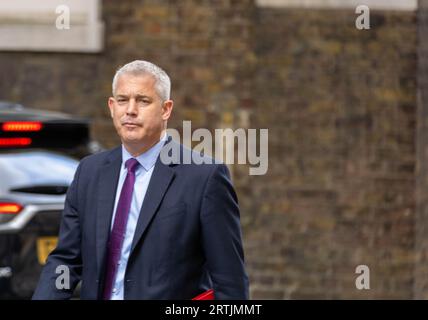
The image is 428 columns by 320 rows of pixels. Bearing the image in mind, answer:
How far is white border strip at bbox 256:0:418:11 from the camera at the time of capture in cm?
1194

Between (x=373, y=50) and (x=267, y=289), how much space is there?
266 centimetres

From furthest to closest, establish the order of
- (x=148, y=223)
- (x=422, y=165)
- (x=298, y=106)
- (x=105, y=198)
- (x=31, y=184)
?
(x=422, y=165) → (x=298, y=106) → (x=31, y=184) → (x=105, y=198) → (x=148, y=223)

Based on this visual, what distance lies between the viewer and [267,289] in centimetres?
1195

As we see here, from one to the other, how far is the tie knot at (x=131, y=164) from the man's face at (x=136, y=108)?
94 millimetres

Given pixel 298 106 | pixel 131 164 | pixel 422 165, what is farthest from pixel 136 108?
pixel 422 165

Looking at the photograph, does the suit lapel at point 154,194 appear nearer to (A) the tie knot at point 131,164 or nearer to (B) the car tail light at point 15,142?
(A) the tie knot at point 131,164

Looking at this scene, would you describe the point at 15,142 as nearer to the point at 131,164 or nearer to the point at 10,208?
the point at 10,208

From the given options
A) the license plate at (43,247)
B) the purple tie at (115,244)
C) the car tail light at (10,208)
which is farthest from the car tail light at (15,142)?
the purple tie at (115,244)

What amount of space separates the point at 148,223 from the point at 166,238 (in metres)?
0.09

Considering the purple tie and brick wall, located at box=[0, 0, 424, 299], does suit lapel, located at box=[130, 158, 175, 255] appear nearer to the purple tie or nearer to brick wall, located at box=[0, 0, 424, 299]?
the purple tie

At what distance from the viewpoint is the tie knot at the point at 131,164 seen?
459cm

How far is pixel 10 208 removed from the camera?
7293 millimetres

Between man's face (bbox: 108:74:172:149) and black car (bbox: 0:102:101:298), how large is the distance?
115 inches

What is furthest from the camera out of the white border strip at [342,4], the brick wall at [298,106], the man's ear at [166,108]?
the white border strip at [342,4]
